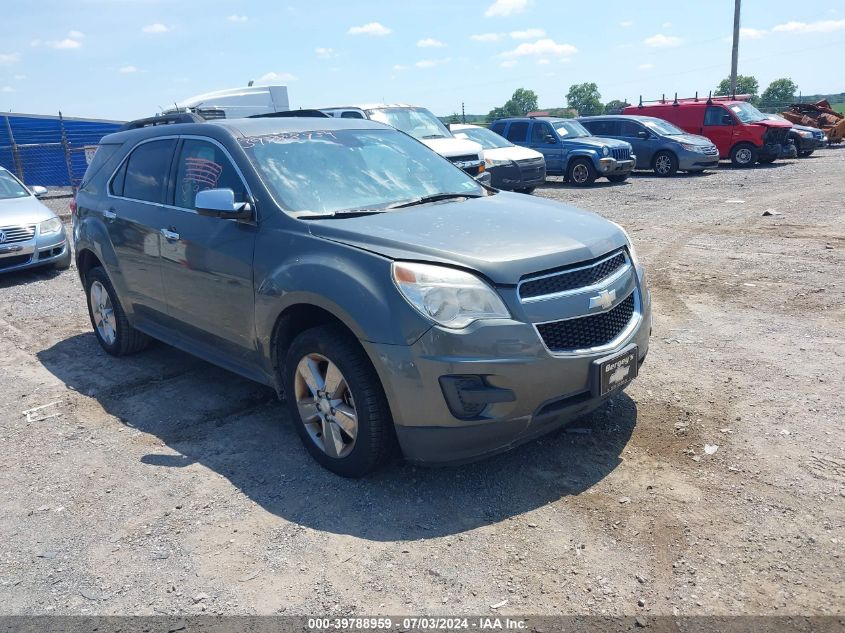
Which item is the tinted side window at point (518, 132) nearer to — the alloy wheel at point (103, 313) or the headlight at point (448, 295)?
the alloy wheel at point (103, 313)

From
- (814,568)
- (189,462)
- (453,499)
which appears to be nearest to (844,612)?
(814,568)

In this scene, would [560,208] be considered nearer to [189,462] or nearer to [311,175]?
[311,175]

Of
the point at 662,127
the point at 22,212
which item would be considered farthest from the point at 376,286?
the point at 662,127

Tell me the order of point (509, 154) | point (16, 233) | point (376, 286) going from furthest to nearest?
point (509, 154)
point (16, 233)
point (376, 286)

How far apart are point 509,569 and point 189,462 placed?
2.11 meters

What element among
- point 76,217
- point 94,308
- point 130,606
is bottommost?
point 130,606

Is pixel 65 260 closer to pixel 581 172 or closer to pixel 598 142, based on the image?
pixel 581 172

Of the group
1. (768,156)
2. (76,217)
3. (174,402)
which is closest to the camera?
(174,402)

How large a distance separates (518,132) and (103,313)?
1541 cm

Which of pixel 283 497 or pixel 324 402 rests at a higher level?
pixel 324 402

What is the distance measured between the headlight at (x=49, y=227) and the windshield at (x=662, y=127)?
53.3 ft

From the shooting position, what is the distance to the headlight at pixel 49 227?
32.2ft

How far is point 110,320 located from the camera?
6.22m

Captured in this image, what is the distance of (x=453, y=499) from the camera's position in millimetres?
3656
